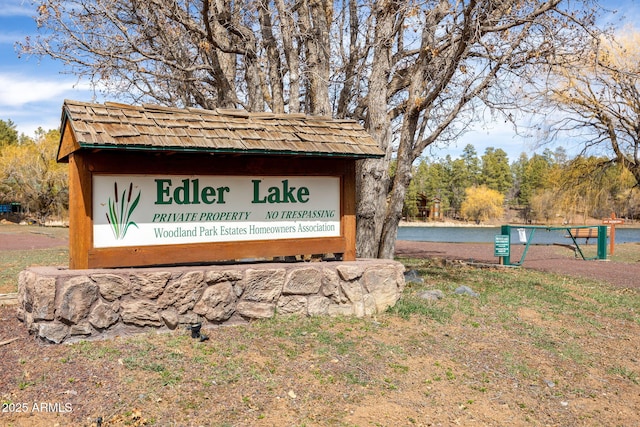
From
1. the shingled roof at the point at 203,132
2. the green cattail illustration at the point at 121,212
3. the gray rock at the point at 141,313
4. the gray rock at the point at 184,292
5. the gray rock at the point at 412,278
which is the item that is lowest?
the gray rock at the point at 412,278

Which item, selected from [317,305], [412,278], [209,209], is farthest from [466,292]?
[209,209]

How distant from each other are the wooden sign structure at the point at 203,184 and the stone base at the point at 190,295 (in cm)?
31

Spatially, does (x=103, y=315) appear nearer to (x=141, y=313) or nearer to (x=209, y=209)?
(x=141, y=313)

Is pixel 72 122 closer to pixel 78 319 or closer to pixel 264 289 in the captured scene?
pixel 78 319

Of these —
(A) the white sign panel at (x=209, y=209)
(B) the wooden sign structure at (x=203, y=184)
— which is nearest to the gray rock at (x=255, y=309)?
(B) the wooden sign structure at (x=203, y=184)

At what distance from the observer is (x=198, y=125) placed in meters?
6.72

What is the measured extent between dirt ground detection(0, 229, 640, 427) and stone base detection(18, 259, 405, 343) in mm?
227

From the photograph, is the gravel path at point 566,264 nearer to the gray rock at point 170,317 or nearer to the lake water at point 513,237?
the lake water at point 513,237

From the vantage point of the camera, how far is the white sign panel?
6363 mm

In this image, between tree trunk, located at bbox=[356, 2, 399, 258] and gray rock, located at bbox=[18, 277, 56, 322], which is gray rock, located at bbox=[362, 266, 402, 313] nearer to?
tree trunk, located at bbox=[356, 2, 399, 258]

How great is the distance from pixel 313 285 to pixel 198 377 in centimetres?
230

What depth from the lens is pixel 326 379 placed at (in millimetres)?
5410

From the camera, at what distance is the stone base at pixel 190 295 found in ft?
19.0

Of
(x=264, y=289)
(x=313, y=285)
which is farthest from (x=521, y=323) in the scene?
(x=264, y=289)
